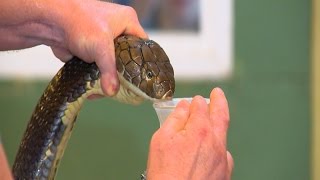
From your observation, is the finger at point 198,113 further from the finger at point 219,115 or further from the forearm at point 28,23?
the forearm at point 28,23

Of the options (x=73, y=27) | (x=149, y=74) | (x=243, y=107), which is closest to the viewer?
(x=149, y=74)

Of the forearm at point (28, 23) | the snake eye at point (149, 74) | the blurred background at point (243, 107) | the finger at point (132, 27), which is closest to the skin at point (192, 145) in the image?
the snake eye at point (149, 74)

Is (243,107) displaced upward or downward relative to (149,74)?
downward

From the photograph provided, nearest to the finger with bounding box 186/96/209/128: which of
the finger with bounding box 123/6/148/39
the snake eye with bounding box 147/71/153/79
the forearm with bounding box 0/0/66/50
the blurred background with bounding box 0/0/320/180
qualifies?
the snake eye with bounding box 147/71/153/79

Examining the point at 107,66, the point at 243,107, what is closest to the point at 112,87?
the point at 107,66

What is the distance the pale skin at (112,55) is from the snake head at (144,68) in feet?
0.06

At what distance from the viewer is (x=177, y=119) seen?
103cm

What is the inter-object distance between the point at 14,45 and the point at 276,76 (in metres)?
1.55

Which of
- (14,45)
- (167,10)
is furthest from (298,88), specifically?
(14,45)

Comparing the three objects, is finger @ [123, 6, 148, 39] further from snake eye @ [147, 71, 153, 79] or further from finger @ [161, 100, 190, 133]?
finger @ [161, 100, 190, 133]

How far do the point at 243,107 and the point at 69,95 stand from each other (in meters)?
1.57

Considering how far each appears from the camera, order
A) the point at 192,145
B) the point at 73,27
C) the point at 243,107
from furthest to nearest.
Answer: the point at 243,107 < the point at 73,27 < the point at 192,145

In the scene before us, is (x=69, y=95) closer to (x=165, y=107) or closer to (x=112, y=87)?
(x=112, y=87)

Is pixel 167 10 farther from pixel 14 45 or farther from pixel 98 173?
pixel 14 45
